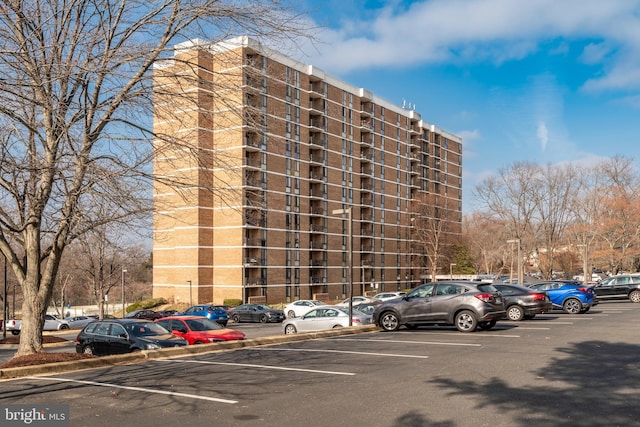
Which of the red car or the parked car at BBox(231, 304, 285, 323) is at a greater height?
the red car

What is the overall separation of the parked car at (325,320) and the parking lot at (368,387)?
9.31m

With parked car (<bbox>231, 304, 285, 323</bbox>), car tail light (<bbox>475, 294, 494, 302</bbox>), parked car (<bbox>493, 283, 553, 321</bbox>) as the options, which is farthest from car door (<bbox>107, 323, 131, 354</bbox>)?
parked car (<bbox>231, 304, 285, 323</bbox>)

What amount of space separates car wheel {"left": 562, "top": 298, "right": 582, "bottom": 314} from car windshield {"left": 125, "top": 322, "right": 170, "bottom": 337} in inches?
700

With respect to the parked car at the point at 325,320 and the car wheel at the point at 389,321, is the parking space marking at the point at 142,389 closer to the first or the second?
the car wheel at the point at 389,321

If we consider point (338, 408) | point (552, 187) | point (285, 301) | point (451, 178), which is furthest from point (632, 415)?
point (451, 178)

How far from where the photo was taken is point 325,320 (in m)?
23.9

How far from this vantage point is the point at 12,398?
8555mm

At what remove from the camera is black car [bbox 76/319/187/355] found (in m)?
16.2

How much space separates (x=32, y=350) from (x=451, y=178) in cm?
9239

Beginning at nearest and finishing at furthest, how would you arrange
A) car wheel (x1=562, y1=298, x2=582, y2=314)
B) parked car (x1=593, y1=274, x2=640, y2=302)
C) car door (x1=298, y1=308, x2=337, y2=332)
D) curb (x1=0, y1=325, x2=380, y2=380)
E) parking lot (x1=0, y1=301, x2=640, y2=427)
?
parking lot (x1=0, y1=301, x2=640, y2=427) < curb (x1=0, y1=325, x2=380, y2=380) < car door (x1=298, y1=308, x2=337, y2=332) < car wheel (x1=562, y1=298, x2=582, y2=314) < parked car (x1=593, y1=274, x2=640, y2=302)

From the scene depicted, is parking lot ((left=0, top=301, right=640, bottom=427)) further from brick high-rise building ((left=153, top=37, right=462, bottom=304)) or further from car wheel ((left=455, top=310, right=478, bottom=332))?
brick high-rise building ((left=153, top=37, right=462, bottom=304))

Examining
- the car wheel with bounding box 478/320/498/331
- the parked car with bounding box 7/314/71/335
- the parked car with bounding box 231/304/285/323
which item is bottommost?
the parked car with bounding box 7/314/71/335

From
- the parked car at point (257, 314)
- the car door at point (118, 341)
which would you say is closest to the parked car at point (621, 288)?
the parked car at point (257, 314)

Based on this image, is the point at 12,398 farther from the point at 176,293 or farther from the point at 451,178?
the point at 451,178
